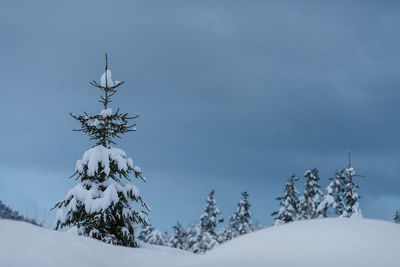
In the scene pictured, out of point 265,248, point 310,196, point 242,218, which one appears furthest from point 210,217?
point 265,248

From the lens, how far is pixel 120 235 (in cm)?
1255

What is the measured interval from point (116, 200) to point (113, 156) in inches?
63.3

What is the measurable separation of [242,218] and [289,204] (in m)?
6.26

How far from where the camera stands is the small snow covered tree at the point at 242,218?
135 ft

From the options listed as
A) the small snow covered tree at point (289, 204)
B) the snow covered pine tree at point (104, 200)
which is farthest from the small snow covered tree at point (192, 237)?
the snow covered pine tree at point (104, 200)

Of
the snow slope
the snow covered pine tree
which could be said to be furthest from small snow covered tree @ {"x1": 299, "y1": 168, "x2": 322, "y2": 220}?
the snow slope

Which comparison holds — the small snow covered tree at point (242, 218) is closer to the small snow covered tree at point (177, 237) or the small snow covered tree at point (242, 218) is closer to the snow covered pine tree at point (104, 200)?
the small snow covered tree at point (177, 237)

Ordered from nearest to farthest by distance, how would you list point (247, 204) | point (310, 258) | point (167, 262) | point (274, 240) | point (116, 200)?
point (310, 258) < point (274, 240) < point (167, 262) < point (116, 200) < point (247, 204)

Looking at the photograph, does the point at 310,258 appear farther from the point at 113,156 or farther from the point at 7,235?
the point at 113,156

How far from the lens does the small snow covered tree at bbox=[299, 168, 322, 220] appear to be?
43125mm

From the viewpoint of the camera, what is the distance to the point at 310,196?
43969mm

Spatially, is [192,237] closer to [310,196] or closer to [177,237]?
[177,237]

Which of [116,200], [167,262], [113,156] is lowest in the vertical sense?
[167,262]

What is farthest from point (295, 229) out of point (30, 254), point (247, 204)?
point (247, 204)
